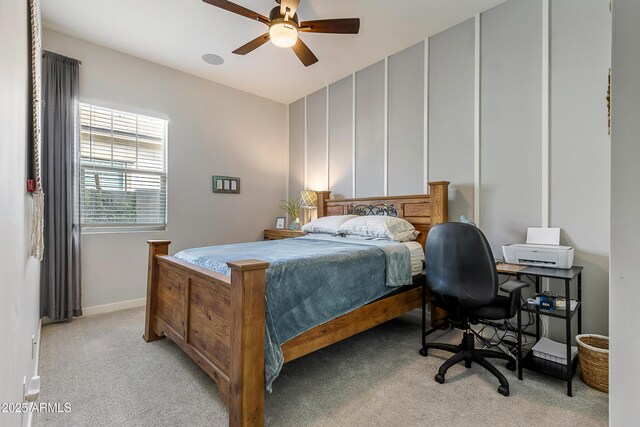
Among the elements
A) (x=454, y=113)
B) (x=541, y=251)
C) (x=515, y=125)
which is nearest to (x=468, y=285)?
(x=541, y=251)

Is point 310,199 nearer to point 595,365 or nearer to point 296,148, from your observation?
point 296,148

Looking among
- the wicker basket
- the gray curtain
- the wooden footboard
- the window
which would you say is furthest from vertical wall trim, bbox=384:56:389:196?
the gray curtain

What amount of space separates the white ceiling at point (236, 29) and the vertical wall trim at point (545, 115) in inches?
20.4

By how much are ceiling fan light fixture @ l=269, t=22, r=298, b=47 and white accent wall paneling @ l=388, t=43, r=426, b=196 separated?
5.18ft

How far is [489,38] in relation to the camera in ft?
9.18

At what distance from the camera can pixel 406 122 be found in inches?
135

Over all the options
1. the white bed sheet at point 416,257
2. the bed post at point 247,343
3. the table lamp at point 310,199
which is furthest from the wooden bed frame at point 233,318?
the table lamp at point 310,199

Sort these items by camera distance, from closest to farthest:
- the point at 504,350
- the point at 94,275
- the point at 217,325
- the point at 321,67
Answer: the point at 217,325 < the point at 504,350 < the point at 94,275 < the point at 321,67

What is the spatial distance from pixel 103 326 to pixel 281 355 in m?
2.35

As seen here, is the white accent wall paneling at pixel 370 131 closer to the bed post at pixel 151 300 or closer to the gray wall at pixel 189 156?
the gray wall at pixel 189 156

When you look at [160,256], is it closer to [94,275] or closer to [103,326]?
[103,326]

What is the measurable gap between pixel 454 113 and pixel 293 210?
272cm

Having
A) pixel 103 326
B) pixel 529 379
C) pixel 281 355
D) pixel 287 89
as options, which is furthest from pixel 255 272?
pixel 287 89

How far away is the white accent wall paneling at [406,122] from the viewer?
3.31 m
